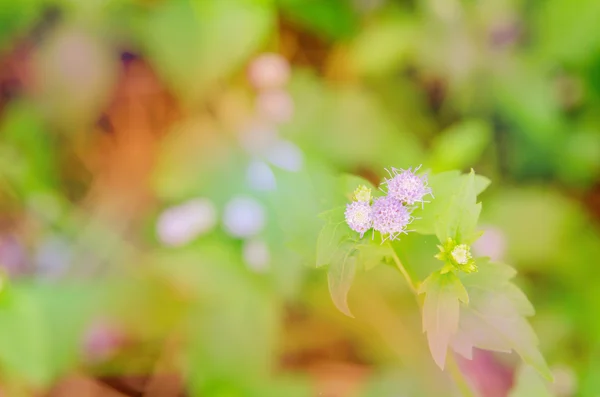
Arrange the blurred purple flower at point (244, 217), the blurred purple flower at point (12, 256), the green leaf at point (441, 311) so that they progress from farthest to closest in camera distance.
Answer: the blurred purple flower at point (12, 256)
the blurred purple flower at point (244, 217)
the green leaf at point (441, 311)

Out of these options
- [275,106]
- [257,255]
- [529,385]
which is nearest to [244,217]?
[257,255]

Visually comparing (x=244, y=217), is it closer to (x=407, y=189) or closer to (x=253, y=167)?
(x=253, y=167)

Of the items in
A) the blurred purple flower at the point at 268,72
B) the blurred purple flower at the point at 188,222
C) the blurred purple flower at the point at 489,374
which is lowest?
the blurred purple flower at the point at 489,374

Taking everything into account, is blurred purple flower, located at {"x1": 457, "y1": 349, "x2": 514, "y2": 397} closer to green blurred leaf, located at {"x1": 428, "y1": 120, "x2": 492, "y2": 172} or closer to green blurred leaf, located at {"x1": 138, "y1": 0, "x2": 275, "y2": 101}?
green blurred leaf, located at {"x1": 428, "y1": 120, "x2": 492, "y2": 172}

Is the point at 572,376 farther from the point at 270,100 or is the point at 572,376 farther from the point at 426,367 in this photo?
the point at 270,100

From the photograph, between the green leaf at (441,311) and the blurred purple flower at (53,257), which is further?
the blurred purple flower at (53,257)

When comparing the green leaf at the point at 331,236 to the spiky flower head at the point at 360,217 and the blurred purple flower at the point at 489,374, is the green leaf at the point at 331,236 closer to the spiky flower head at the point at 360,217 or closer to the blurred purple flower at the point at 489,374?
the spiky flower head at the point at 360,217

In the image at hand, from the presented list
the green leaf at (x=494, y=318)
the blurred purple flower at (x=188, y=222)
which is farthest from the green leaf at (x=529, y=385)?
the blurred purple flower at (x=188, y=222)
